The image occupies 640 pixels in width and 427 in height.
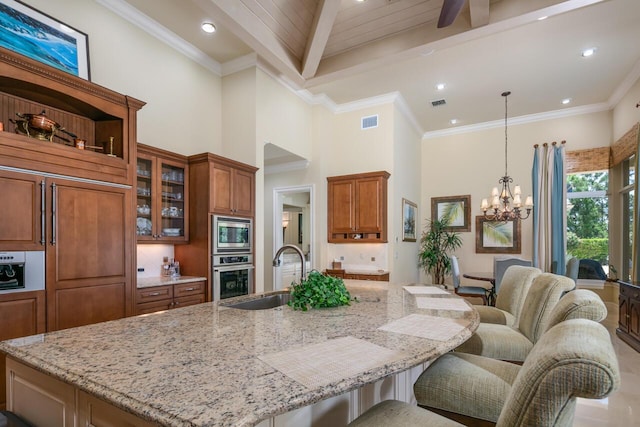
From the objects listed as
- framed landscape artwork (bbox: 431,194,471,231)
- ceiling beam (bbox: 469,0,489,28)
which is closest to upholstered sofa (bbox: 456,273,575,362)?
ceiling beam (bbox: 469,0,489,28)

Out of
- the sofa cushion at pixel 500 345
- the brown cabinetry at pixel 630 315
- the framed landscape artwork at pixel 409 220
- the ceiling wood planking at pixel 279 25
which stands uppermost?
the ceiling wood planking at pixel 279 25

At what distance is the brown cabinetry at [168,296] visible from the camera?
3.13 m

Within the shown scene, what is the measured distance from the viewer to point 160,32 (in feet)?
12.8

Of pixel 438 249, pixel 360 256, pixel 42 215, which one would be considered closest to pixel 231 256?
pixel 42 215

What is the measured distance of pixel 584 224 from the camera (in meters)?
6.38

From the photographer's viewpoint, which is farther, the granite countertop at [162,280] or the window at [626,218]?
the window at [626,218]

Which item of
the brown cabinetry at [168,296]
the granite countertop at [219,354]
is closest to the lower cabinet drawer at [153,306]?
the brown cabinetry at [168,296]

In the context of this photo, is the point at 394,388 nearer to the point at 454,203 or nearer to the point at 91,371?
the point at 91,371

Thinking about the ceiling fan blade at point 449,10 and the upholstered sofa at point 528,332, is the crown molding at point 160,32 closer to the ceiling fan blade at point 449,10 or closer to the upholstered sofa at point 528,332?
the ceiling fan blade at point 449,10

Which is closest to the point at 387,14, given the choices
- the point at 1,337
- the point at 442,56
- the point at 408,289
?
the point at 442,56

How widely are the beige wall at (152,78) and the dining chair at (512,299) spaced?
3.81 m

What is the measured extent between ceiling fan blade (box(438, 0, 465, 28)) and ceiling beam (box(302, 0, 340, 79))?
0.96 metres

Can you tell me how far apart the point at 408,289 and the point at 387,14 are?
2911 mm

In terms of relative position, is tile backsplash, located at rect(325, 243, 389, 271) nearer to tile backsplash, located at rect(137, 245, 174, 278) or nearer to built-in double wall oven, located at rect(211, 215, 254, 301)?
built-in double wall oven, located at rect(211, 215, 254, 301)
